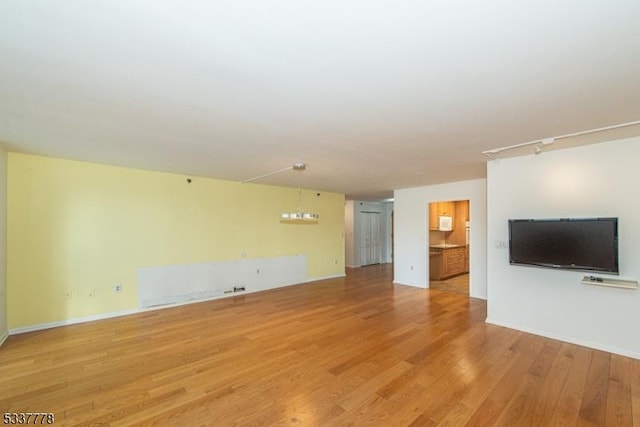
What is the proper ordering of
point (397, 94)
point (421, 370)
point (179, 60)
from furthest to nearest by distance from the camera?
point (421, 370)
point (397, 94)
point (179, 60)

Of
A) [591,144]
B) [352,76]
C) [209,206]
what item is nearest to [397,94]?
[352,76]

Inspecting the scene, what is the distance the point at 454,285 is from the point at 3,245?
28.1 ft

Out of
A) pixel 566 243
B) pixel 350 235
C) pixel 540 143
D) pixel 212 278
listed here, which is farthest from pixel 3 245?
pixel 350 235

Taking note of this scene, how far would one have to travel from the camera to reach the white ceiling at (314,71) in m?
1.33

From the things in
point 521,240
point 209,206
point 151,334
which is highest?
point 209,206

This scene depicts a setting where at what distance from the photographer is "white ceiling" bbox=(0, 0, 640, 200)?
133cm

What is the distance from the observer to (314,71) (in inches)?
71.1

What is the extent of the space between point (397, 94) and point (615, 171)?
325cm

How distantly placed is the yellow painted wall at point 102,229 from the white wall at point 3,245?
105 mm

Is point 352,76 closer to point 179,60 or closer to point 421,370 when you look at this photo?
point 179,60

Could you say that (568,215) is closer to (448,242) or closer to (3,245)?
(448,242)

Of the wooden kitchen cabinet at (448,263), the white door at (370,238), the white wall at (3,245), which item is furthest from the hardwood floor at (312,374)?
the white door at (370,238)

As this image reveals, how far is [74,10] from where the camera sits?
129cm

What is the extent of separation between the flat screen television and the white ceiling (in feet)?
4.27
